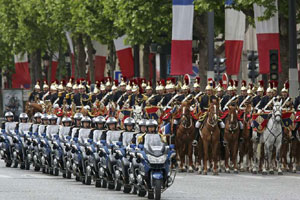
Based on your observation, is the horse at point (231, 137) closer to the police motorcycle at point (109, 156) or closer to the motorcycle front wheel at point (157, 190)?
the police motorcycle at point (109, 156)

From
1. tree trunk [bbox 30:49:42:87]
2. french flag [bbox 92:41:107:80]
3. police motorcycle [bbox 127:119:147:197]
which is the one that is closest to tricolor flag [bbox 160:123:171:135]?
police motorcycle [bbox 127:119:147:197]

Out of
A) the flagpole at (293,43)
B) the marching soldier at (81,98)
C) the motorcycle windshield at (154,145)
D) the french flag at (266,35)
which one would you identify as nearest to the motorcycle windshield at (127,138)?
the motorcycle windshield at (154,145)

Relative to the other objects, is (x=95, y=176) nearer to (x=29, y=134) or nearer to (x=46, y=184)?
(x=46, y=184)

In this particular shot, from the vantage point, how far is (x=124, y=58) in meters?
55.6

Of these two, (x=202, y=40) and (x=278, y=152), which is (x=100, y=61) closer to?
(x=202, y=40)

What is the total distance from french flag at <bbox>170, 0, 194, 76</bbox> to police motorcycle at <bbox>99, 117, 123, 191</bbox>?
14.0 m

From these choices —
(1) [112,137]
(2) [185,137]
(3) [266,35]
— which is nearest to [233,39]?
(3) [266,35]

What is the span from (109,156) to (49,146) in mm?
6821

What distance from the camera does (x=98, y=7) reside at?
58250 mm

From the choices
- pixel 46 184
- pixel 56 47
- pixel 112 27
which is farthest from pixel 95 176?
pixel 56 47

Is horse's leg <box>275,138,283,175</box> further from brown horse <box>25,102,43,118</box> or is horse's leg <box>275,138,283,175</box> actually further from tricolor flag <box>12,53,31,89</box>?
tricolor flag <box>12,53,31,89</box>

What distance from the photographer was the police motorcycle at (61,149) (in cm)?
3253

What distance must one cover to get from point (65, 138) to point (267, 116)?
5.69 meters

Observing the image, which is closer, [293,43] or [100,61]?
[293,43]
